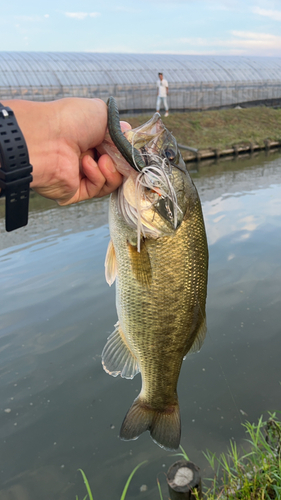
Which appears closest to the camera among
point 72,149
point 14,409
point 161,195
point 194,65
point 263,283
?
point 161,195

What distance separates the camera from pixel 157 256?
78.5 inches

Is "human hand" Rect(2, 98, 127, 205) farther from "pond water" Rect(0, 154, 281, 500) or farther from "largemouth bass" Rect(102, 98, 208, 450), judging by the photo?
"pond water" Rect(0, 154, 281, 500)

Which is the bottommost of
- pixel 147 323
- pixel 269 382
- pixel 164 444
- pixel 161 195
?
pixel 269 382

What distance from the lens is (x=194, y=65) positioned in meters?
27.4

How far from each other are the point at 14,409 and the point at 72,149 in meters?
3.66

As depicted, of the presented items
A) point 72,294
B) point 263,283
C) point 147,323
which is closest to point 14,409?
point 72,294

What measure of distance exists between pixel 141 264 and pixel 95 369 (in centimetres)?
358

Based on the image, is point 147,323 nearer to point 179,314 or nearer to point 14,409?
point 179,314

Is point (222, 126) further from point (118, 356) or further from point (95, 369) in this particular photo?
point (118, 356)

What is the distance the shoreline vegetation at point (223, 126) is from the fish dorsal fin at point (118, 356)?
1791 cm

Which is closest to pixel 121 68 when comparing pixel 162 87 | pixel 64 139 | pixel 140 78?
pixel 140 78

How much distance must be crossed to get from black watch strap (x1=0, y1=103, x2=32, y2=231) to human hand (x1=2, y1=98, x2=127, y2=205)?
0.53ft

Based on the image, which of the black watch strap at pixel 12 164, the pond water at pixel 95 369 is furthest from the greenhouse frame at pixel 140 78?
the black watch strap at pixel 12 164

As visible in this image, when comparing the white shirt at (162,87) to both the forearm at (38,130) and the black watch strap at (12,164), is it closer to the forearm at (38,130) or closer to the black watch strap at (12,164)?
the forearm at (38,130)
